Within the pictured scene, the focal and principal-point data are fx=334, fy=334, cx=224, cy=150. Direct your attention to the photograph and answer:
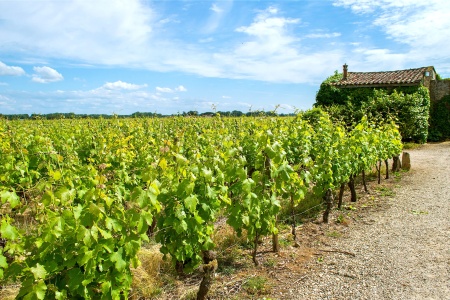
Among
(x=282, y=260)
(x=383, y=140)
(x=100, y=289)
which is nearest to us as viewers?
(x=100, y=289)

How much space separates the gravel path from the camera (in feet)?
11.9

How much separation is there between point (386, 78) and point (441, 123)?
3696 mm

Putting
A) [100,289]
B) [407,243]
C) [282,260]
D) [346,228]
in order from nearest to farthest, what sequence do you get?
[100,289] < [282,260] < [407,243] < [346,228]

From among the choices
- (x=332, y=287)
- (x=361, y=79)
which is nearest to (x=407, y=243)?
(x=332, y=287)

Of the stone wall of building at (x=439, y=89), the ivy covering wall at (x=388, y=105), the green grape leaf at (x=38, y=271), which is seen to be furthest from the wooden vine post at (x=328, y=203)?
the stone wall of building at (x=439, y=89)

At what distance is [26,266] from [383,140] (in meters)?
7.49

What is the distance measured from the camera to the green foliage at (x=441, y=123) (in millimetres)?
17594

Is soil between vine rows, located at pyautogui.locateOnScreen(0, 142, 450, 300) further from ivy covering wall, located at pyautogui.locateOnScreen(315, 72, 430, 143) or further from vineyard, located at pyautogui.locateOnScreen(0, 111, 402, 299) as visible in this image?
ivy covering wall, located at pyautogui.locateOnScreen(315, 72, 430, 143)

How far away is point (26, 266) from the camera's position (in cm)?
245

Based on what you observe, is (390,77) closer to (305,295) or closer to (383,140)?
(383,140)

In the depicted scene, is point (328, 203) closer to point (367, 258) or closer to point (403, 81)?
point (367, 258)

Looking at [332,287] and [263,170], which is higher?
[263,170]

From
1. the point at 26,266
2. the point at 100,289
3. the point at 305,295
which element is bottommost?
the point at 305,295

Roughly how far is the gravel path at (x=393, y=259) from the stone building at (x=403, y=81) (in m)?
11.8
